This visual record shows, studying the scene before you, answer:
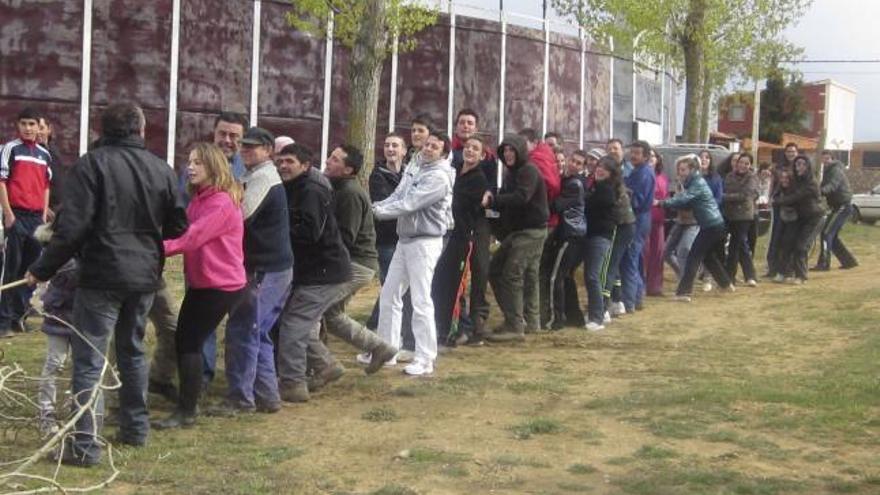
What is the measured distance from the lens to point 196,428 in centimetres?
784

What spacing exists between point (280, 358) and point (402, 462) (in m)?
1.87

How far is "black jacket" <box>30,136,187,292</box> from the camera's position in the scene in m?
6.75

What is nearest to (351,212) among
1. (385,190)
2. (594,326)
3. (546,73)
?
(385,190)

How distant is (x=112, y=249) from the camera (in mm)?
6852

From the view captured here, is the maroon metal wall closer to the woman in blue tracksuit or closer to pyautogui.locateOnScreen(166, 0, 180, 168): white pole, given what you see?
pyautogui.locateOnScreen(166, 0, 180, 168): white pole

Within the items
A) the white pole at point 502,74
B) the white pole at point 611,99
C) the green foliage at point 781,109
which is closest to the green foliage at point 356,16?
the white pole at point 502,74

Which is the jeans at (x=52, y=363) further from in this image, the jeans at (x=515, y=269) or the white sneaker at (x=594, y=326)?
the white sneaker at (x=594, y=326)

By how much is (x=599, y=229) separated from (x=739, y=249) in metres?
4.78

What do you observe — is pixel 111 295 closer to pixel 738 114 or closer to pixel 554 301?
pixel 554 301

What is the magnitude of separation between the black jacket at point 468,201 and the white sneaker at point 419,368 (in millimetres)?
1540

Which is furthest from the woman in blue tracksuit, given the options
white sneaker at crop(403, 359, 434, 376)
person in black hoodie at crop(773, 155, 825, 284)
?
white sneaker at crop(403, 359, 434, 376)

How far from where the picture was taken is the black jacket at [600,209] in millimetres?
12742

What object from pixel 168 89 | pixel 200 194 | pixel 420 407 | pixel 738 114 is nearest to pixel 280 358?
pixel 420 407

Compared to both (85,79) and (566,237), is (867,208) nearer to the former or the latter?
(85,79)
